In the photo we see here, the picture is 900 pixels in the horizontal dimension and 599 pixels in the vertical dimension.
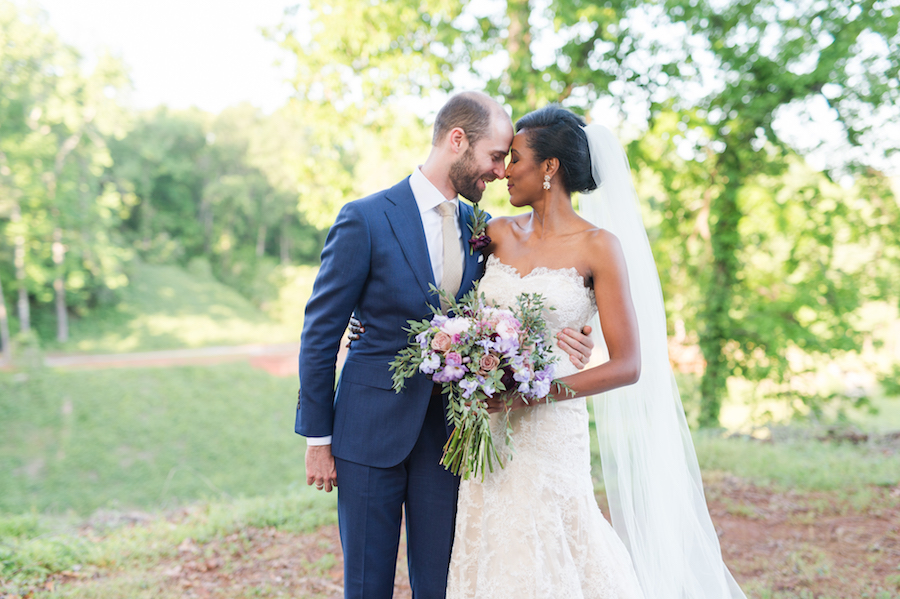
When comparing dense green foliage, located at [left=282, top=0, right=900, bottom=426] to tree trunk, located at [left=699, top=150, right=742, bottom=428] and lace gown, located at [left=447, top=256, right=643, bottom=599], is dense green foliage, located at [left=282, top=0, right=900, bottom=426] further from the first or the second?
lace gown, located at [left=447, top=256, right=643, bottom=599]

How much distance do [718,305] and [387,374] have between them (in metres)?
8.33

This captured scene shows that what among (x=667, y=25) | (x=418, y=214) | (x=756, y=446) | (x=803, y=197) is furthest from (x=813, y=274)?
(x=418, y=214)

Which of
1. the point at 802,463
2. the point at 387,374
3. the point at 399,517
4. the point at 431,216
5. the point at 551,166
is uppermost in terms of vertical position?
the point at 551,166

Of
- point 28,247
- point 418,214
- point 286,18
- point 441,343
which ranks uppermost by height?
point 286,18

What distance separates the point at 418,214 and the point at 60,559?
360 centimetres

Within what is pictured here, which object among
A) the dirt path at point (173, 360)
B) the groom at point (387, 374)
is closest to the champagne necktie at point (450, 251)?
the groom at point (387, 374)

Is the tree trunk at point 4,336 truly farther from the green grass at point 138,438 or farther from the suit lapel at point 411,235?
the suit lapel at point 411,235

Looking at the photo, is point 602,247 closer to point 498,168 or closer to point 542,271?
point 542,271

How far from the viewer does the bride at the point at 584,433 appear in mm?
2328

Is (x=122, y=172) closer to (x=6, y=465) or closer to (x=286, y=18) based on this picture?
(x=6, y=465)

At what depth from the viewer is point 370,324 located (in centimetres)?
240

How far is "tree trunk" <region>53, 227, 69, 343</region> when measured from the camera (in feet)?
75.2

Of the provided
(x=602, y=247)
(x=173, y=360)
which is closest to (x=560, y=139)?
(x=602, y=247)

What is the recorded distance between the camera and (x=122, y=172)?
114 feet
